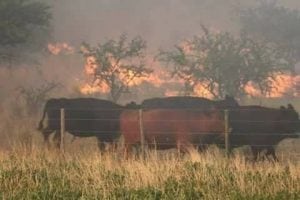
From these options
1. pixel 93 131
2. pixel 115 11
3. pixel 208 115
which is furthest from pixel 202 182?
pixel 115 11

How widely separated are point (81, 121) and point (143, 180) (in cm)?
899

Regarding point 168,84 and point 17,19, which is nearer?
point 17,19

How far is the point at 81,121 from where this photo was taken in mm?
17781

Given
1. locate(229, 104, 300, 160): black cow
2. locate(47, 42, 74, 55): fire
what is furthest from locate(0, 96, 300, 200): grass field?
locate(47, 42, 74, 55): fire

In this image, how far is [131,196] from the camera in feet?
26.2

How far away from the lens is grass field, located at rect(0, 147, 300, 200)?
27.0 ft

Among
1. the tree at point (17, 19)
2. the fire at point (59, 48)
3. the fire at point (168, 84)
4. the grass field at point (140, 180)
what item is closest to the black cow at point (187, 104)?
the grass field at point (140, 180)

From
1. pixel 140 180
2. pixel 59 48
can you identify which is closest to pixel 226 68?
pixel 140 180

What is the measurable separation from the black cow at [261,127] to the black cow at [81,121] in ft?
12.3

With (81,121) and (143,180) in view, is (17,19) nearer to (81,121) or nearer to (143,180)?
(81,121)

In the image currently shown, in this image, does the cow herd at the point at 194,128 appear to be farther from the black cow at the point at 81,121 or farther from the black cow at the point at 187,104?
the black cow at the point at 187,104

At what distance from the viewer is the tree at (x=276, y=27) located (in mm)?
42875

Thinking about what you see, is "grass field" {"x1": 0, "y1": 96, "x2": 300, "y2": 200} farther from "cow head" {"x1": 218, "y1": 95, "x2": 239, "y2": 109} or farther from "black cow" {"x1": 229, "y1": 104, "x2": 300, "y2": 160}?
"cow head" {"x1": 218, "y1": 95, "x2": 239, "y2": 109}

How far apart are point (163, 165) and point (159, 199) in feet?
7.66
